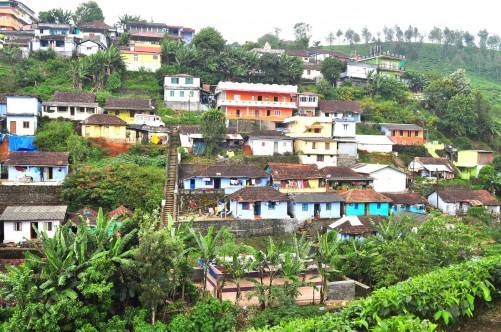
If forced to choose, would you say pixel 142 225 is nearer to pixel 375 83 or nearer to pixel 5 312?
pixel 5 312

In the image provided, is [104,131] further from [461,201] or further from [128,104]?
[461,201]

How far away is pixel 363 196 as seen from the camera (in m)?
33.4

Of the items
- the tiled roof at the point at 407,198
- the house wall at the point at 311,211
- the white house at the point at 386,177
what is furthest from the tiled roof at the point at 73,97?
the tiled roof at the point at 407,198

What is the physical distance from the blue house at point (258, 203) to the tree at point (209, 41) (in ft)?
96.4

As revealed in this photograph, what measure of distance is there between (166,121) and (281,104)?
480 inches

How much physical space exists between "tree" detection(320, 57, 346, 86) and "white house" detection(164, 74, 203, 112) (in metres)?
19.4

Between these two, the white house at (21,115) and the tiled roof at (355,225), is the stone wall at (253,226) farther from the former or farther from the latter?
the white house at (21,115)

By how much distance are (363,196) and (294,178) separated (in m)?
5.35

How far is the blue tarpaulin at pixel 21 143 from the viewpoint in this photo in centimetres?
3519

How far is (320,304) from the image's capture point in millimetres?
19875

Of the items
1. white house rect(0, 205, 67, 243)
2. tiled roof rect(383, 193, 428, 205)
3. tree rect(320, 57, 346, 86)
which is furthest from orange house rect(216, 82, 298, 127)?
white house rect(0, 205, 67, 243)

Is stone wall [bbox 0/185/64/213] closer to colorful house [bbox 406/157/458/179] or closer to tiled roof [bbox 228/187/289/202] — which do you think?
tiled roof [bbox 228/187/289/202]

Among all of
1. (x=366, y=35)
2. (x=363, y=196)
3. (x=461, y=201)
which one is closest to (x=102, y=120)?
(x=363, y=196)

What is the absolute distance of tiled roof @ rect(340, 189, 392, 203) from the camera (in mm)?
32969
